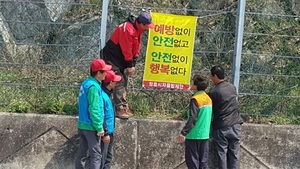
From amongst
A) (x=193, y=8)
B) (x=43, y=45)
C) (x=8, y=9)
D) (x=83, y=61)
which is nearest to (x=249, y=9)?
(x=193, y=8)

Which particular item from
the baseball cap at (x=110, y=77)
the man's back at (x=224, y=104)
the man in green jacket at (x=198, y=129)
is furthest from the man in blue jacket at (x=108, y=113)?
the man's back at (x=224, y=104)

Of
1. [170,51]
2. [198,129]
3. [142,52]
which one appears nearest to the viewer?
[198,129]

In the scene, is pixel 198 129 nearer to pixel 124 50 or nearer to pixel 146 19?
pixel 124 50

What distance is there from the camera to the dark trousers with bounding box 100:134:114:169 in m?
5.73

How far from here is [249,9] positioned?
6.91 m

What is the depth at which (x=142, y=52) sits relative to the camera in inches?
260

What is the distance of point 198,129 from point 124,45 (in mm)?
1358

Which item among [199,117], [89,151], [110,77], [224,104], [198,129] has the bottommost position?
[89,151]

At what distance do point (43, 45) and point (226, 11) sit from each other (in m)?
2.54

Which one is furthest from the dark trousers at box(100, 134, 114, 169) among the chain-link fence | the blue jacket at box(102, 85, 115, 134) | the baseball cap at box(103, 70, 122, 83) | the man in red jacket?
the chain-link fence

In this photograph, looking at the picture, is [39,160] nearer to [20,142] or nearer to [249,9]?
[20,142]

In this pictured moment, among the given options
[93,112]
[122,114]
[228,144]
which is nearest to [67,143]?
[122,114]

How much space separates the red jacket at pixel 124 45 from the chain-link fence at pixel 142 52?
0.38 meters

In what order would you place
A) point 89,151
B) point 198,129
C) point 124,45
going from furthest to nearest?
point 124,45 → point 198,129 → point 89,151
